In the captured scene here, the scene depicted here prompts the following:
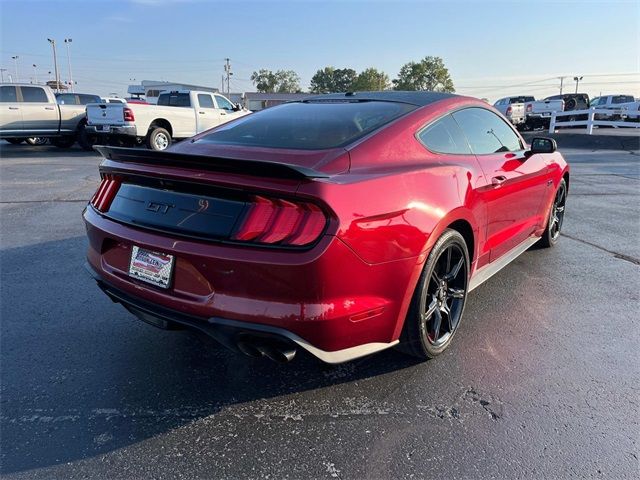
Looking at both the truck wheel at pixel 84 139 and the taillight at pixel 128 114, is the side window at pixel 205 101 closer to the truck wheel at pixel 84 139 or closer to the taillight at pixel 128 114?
the taillight at pixel 128 114

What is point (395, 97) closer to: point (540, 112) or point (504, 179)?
point (504, 179)

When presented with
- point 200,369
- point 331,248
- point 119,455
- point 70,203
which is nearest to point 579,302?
point 331,248

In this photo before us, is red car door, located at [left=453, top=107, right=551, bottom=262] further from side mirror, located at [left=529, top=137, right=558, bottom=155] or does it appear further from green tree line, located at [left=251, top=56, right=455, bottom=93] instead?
green tree line, located at [left=251, top=56, right=455, bottom=93]

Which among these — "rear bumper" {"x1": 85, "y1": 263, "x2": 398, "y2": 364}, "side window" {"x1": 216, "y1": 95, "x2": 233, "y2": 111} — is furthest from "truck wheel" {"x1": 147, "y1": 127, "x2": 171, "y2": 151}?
"rear bumper" {"x1": 85, "y1": 263, "x2": 398, "y2": 364}

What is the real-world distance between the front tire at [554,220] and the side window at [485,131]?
1.26 m

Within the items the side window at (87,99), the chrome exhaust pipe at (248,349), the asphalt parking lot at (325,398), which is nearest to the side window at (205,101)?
the side window at (87,99)

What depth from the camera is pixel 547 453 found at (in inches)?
87.5

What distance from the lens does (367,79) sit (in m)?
110

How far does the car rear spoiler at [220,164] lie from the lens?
2.17m

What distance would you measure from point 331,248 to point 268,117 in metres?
1.66

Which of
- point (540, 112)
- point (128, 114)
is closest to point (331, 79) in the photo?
point (540, 112)

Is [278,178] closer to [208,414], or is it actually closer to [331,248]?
[331,248]

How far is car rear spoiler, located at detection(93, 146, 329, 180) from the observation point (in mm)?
2168

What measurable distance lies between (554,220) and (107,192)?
457 cm
